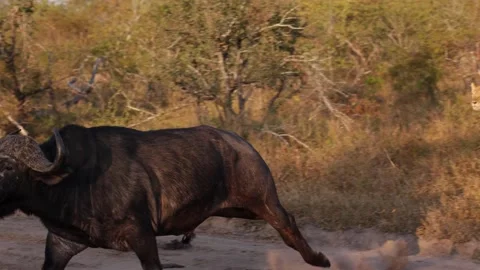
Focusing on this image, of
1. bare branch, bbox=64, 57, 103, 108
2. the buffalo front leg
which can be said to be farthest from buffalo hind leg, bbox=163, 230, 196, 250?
bare branch, bbox=64, 57, 103, 108

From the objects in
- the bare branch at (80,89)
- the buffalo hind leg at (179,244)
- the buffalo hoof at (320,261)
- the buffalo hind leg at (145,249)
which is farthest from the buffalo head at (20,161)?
the bare branch at (80,89)

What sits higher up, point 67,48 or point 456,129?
point 67,48

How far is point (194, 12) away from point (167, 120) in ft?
6.03

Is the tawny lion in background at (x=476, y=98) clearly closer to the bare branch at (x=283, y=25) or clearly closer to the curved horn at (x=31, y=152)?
the bare branch at (x=283, y=25)

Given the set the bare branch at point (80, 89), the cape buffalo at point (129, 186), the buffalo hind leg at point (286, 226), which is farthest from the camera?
the bare branch at point (80, 89)

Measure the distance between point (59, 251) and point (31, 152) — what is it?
0.86m

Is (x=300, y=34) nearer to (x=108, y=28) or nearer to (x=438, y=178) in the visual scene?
(x=438, y=178)

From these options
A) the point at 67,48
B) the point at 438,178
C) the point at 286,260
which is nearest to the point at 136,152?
the point at 286,260

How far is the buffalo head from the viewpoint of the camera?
536 cm

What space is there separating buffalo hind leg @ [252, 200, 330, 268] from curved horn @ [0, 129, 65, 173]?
1.86 m

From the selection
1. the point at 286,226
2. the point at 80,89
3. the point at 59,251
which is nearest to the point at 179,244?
the point at 286,226

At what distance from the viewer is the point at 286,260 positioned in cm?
732

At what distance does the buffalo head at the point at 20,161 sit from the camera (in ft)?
17.6

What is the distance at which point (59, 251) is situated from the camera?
586cm
